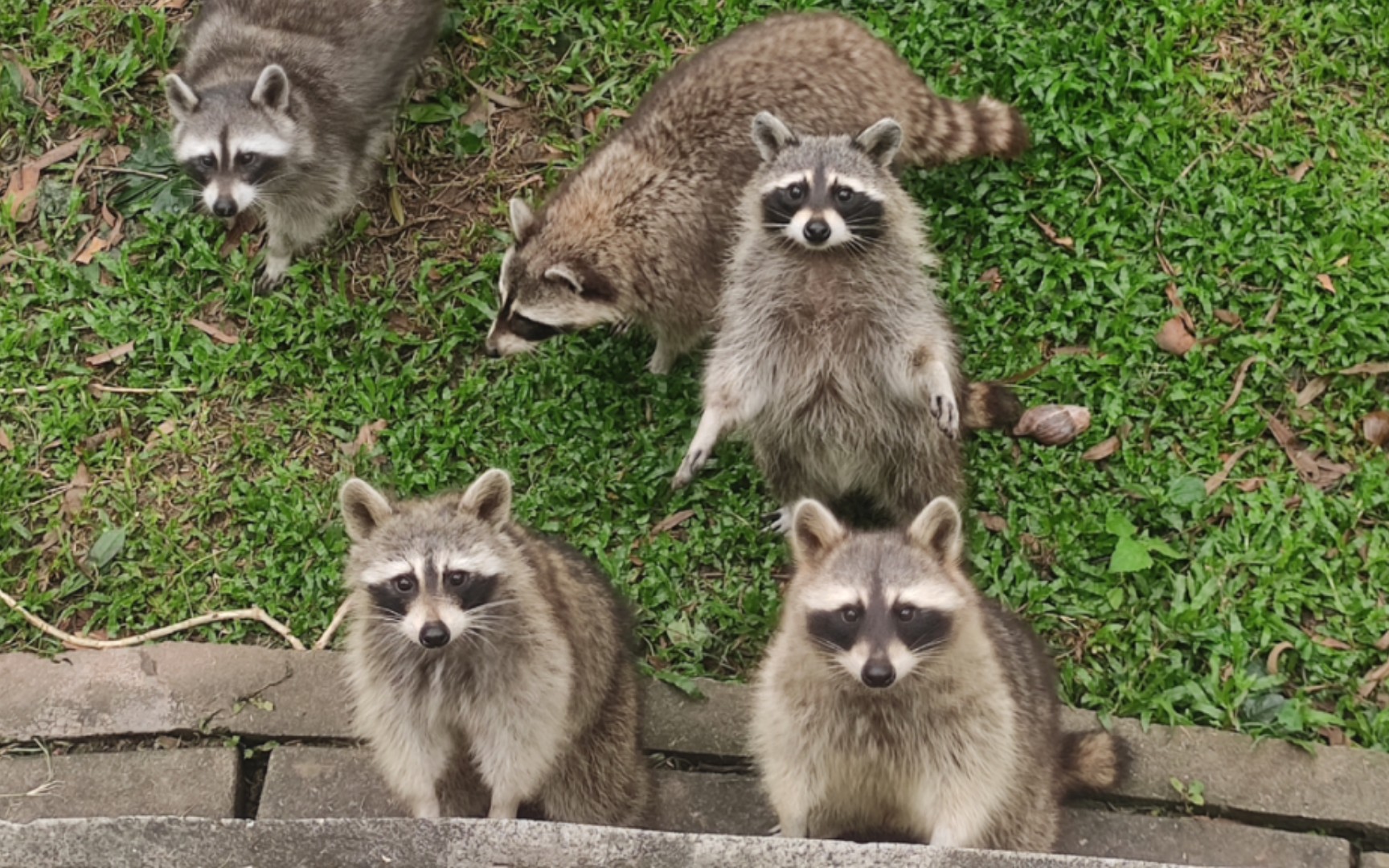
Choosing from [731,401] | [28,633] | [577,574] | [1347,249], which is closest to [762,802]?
[577,574]

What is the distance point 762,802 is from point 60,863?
176 cm

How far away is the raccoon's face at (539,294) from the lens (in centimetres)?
401

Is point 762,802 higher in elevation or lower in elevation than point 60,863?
lower

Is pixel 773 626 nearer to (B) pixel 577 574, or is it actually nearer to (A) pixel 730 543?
(A) pixel 730 543

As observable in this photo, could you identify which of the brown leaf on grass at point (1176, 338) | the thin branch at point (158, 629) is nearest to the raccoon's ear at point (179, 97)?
the thin branch at point (158, 629)

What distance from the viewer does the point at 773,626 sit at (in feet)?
12.5

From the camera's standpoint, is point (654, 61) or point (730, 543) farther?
point (654, 61)

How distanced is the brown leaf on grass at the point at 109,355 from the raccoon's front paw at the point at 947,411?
112 inches

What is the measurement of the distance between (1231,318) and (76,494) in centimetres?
391

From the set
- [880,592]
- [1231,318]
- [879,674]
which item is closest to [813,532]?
[880,592]

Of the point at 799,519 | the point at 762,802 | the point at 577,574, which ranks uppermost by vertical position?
the point at 799,519

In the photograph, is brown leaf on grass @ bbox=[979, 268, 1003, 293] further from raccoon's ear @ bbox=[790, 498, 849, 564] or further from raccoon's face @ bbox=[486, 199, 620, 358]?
raccoon's ear @ bbox=[790, 498, 849, 564]

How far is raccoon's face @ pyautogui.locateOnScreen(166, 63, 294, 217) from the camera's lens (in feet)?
14.3

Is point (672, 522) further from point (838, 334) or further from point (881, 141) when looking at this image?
Answer: point (881, 141)
